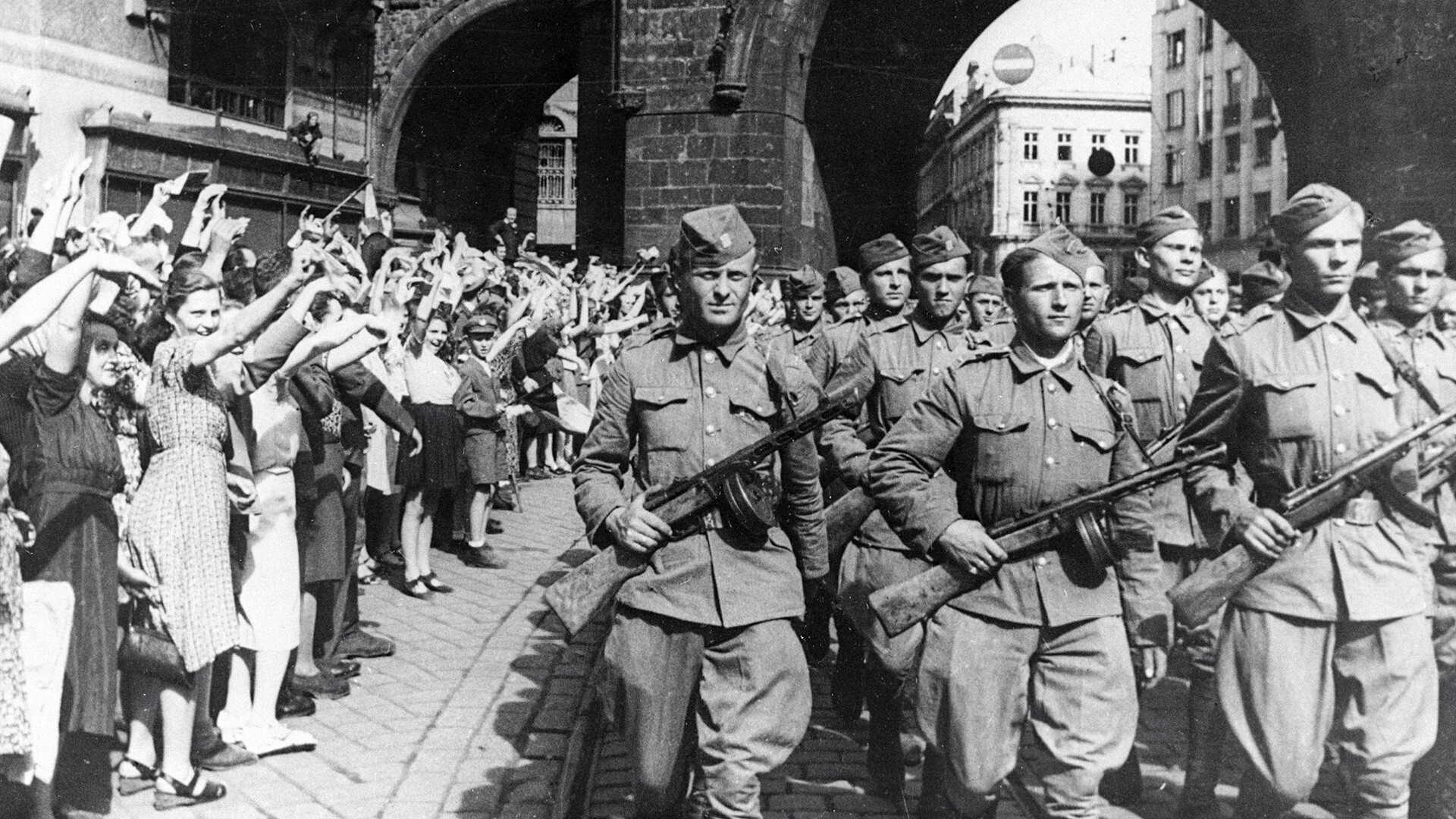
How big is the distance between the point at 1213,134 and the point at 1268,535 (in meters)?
47.0

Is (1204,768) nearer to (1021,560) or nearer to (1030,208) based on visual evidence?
(1021,560)

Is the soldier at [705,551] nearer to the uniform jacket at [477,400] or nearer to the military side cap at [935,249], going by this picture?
the military side cap at [935,249]

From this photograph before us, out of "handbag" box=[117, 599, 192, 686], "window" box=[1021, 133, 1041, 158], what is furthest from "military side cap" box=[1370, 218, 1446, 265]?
"window" box=[1021, 133, 1041, 158]

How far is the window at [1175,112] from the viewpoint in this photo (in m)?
49.1

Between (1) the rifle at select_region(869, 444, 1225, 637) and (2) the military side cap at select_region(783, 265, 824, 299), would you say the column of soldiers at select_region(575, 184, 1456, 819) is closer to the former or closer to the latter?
(1) the rifle at select_region(869, 444, 1225, 637)

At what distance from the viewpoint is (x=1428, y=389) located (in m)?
4.20

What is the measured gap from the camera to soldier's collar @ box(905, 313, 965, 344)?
6215 millimetres

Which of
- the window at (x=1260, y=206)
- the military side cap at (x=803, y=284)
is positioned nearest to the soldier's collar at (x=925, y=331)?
the military side cap at (x=803, y=284)

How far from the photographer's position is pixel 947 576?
3971 millimetres

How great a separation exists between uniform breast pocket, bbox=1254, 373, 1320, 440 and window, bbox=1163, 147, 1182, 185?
48.2 m

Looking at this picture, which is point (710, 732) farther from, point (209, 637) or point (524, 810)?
point (209, 637)

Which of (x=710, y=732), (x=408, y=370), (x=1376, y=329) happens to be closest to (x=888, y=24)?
(x=408, y=370)

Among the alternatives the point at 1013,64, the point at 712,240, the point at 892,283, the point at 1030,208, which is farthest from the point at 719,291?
the point at 1030,208

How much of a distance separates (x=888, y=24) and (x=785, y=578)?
1470 centimetres
